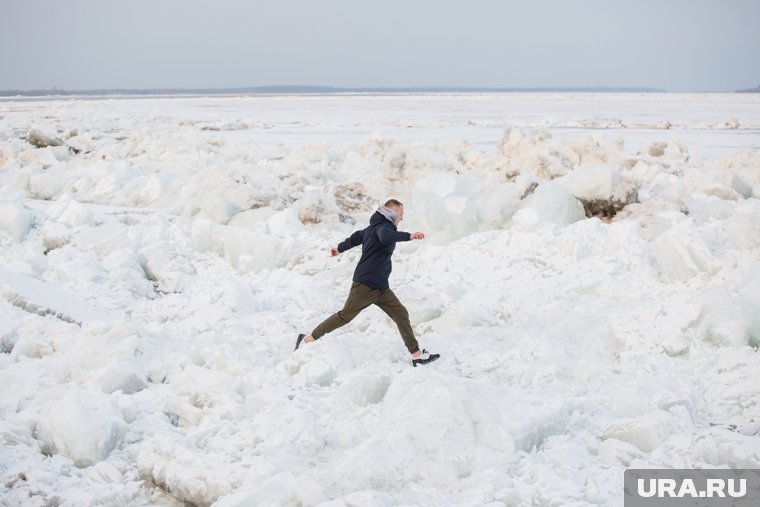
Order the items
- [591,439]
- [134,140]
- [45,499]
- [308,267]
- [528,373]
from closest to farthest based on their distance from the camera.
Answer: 1. [45,499]
2. [591,439]
3. [528,373]
4. [308,267]
5. [134,140]

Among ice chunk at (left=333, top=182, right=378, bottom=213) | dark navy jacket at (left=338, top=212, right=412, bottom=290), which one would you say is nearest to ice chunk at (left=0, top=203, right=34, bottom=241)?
ice chunk at (left=333, top=182, right=378, bottom=213)

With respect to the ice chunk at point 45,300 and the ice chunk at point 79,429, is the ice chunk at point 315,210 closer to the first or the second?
the ice chunk at point 45,300

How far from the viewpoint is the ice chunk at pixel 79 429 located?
3.25 meters

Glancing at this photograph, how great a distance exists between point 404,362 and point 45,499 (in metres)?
2.37

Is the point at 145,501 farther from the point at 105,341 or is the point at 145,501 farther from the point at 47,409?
the point at 105,341

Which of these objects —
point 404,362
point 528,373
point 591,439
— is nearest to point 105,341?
point 404,362

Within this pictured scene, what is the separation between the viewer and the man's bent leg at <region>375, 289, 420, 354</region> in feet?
14.5

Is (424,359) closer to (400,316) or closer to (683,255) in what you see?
(400,316)

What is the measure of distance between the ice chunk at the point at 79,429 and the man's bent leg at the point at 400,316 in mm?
1872

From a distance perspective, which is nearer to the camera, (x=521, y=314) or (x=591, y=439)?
(x=591, y=439)

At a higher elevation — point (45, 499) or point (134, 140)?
point (134, 140)

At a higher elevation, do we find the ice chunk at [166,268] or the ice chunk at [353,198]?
the ice chunk at [353,198]

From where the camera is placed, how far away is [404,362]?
4527 millimetres

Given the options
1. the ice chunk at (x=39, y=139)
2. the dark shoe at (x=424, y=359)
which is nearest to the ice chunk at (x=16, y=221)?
the dark shoe at (x=424, y=359)
